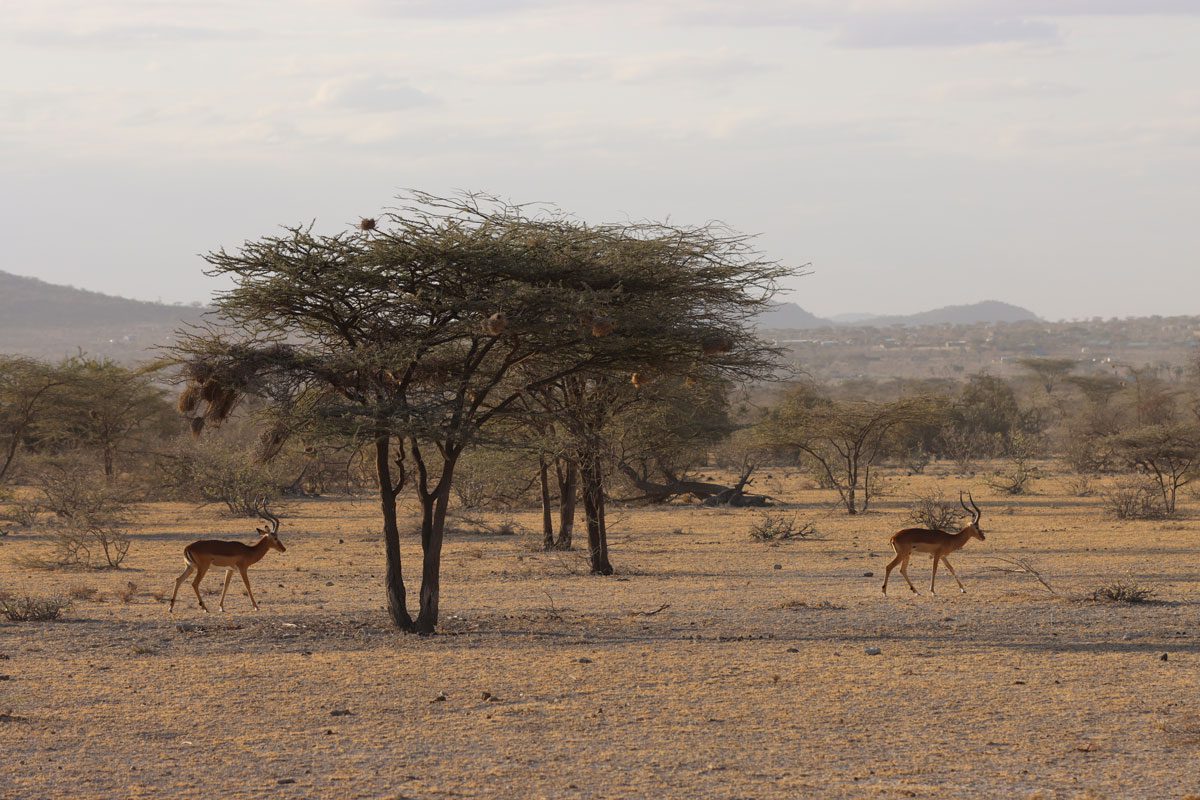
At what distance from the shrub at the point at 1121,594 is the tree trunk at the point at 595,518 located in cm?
694

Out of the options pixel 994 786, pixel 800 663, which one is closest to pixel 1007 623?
pixel 800 663

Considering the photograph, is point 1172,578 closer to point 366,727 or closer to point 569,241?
point 569,241

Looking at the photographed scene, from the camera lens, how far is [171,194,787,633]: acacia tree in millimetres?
11984

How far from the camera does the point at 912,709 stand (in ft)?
30.3

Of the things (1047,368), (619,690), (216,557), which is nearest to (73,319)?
(1047,368)

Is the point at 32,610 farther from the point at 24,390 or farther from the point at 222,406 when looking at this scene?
the point at 24,390

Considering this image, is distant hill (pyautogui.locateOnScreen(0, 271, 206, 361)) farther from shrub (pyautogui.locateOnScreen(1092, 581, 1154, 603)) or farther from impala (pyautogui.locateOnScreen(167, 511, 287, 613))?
shrub (pyautogui.locateOnScreen(1092, 581, 1154, 603))

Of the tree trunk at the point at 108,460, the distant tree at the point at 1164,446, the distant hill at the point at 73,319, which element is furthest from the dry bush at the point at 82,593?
the distant hill at the point at 73,319

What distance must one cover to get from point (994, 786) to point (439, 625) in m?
7.52

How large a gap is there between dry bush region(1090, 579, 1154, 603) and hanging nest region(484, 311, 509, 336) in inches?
302

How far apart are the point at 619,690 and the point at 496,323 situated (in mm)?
3447

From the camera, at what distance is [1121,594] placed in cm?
1491

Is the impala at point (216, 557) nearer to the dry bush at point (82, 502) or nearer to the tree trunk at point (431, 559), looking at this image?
the tree trunk at point (431, 559)

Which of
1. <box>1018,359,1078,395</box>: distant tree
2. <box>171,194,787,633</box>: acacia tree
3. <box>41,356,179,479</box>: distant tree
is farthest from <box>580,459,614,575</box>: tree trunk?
<box>1018,359,1078,395</box>: distant tree
